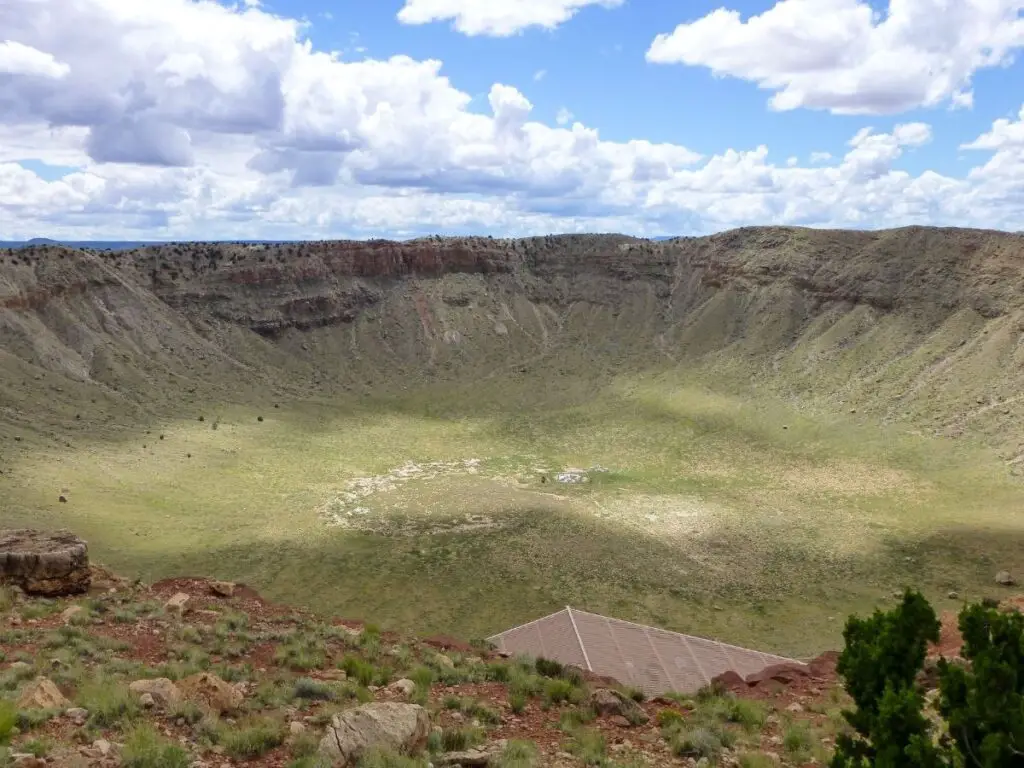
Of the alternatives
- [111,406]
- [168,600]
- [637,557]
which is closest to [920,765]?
[168,600]

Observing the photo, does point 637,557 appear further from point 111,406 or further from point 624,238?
point 624,238

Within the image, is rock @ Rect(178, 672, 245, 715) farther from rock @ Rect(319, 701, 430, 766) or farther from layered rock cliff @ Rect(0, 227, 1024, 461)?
layered rock cliff @ Rect(0, 227, 1024, 461)

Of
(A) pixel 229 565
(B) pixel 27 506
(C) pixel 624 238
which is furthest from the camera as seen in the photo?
(C) pixel 624 238

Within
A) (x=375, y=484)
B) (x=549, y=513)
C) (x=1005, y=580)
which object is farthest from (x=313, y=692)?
(x=375, y=484)

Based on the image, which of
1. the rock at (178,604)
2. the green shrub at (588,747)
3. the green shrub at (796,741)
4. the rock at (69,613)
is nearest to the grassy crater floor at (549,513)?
the rock at (178,604)

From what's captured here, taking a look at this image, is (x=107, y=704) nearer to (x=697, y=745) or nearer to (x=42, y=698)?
(x=42, y=698)

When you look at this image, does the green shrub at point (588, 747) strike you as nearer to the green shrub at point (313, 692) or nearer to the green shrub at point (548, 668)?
the green shrub at point (548, 668)
